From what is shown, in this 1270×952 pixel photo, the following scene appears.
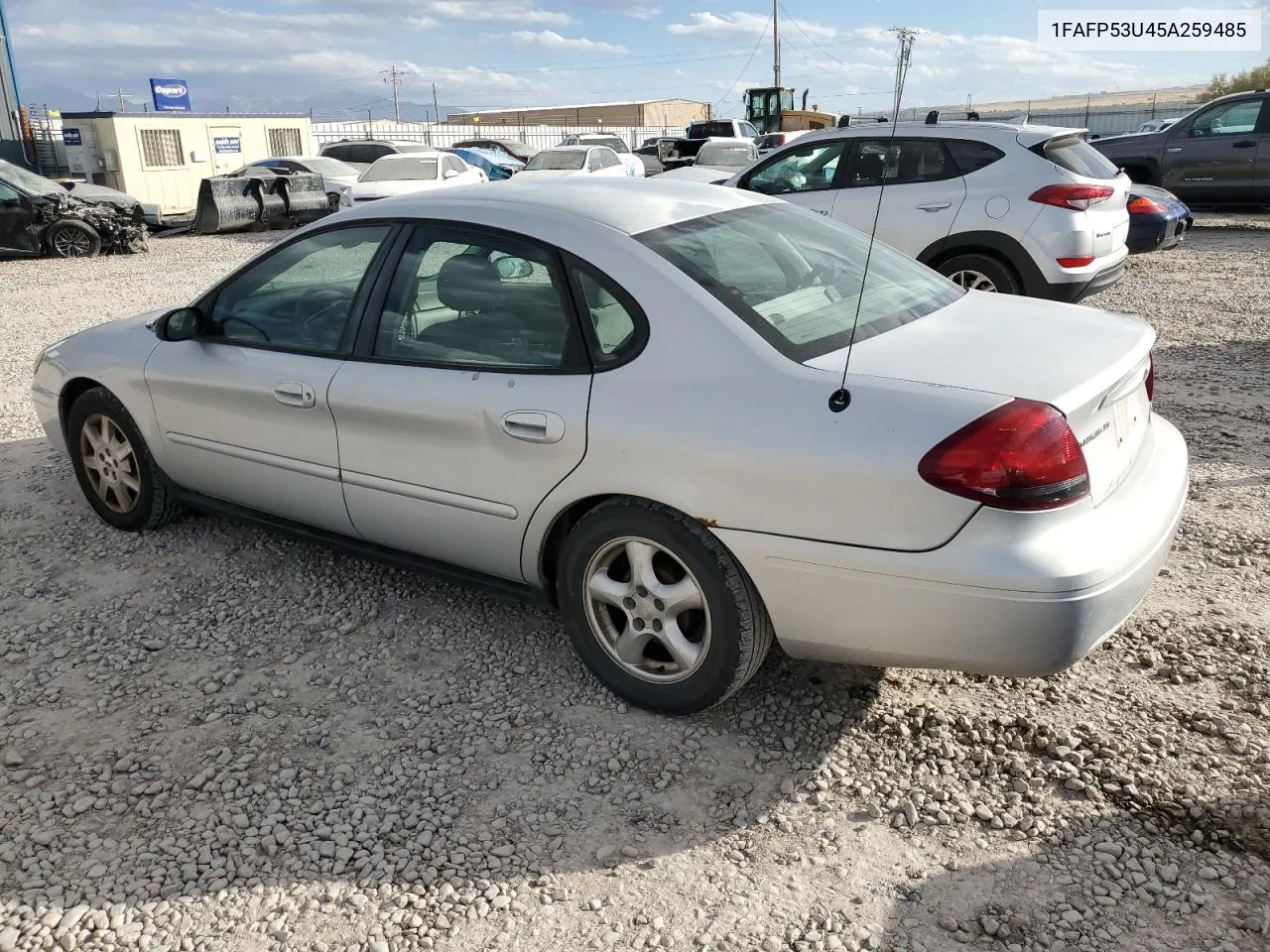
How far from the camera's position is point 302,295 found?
158 inches

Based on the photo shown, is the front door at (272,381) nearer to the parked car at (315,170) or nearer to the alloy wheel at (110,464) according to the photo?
the alloy wheel at (110,464)

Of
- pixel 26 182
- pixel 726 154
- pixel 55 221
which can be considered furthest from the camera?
pixel 726 154

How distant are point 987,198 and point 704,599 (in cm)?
620

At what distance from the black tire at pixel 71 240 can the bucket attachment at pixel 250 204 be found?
289 cm

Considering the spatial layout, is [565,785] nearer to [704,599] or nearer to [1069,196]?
[704,599]

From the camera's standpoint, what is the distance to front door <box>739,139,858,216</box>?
8984 millimetres

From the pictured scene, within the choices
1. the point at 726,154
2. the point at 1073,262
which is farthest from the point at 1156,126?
the point at 1073,262

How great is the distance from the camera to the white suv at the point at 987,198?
7.68 meters

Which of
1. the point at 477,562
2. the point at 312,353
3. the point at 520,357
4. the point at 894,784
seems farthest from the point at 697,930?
the point at 312,353

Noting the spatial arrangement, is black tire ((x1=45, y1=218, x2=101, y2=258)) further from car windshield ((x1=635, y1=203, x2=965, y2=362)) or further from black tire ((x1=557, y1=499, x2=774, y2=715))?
black tire ((x1=557, y1=499, x2=774, y2=715))

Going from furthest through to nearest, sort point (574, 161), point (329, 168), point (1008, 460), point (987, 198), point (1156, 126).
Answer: point (1156, 126), point (329, 168), point (574, 161), point (987, 198), point (1008, 460)

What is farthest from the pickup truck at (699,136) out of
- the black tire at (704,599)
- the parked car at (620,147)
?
the black tire at (704,599)

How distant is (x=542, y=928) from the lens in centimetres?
244

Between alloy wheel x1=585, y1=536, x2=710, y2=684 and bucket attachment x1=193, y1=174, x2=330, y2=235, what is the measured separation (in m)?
17.9
